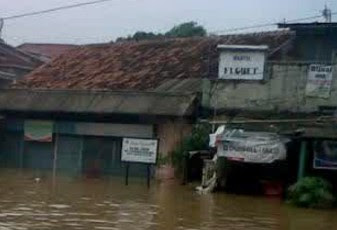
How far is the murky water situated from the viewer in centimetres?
1784

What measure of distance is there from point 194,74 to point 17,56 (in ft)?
63.7

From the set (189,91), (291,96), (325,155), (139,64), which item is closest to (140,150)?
(189,91)

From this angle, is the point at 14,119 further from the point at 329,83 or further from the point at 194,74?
the point at 329,83

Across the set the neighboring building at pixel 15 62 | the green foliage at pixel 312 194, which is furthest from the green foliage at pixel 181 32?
the green foliage at pixel 312 194

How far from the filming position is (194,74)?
3631cm

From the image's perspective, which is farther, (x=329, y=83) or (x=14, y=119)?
(x=14, y=119)

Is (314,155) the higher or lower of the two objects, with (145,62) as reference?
lower

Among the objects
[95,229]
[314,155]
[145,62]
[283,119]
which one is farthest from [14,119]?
[95,229]

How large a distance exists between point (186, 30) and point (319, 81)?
39.5 m

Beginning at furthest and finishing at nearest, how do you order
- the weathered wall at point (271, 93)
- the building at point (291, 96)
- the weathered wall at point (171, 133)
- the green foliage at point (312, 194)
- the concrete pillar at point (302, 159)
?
the weathered wall at point (171, 133) < the weathered wall at point (271, 93) < the building at point (291, 96) < the concrete pillar at point (302, 159) < the green foliage at point (312, 194)

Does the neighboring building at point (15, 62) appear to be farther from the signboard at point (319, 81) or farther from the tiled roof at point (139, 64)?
the signboard at point (319, 81)

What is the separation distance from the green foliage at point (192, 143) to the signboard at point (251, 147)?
2.90 metres

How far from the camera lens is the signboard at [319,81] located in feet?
98.3

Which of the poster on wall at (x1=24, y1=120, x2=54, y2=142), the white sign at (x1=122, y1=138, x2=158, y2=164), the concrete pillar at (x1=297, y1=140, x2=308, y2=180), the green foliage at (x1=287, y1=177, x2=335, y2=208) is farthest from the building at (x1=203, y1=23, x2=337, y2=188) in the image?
the poster on wall at (x1=24, y1=120, x2=54, y2=142)
